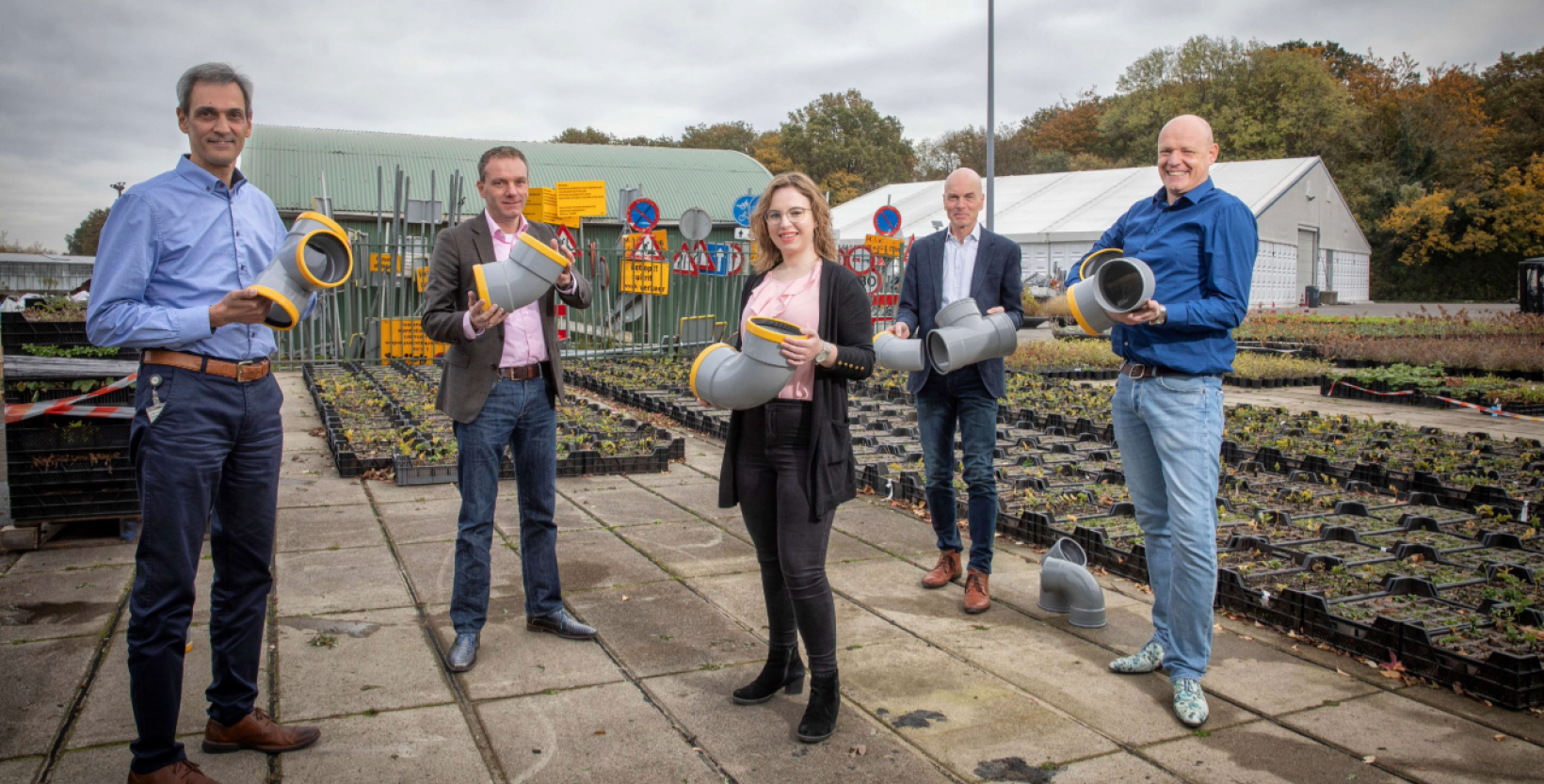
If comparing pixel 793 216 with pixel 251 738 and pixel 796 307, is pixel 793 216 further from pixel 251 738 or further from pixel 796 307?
pixel 251 738

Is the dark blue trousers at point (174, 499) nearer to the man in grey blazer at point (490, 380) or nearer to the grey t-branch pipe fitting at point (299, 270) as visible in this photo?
the grey t-branch pipe fitting at point (299, 270)

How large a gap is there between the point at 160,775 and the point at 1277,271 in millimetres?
41570

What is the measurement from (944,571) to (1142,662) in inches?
48.8

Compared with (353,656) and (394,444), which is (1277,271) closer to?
(394,444)

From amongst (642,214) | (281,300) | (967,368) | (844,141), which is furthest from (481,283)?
(844,141)

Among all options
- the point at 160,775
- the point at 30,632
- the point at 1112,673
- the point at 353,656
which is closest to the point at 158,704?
the point at 160,775

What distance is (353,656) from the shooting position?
153 inches

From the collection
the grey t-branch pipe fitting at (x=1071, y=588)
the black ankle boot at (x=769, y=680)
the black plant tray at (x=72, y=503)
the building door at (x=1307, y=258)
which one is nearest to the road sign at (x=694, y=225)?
the black plant tray at (x=72, y=503)

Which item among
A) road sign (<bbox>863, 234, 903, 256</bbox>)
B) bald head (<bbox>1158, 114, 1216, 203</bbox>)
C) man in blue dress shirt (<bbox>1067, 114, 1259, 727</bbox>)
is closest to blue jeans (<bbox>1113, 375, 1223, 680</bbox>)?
man in blue dress shirt (<bbox>1067, 114, 1259, 727</bbox>)

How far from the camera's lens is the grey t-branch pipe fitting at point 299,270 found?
281 cm

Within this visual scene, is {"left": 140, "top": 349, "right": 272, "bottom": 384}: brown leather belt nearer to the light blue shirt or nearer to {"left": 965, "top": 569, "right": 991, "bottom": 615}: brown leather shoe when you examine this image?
the light blue shirt

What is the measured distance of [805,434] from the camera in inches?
127

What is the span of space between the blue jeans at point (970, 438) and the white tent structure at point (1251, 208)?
93.3ft

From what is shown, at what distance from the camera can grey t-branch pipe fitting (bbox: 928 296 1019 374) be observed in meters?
3.88
